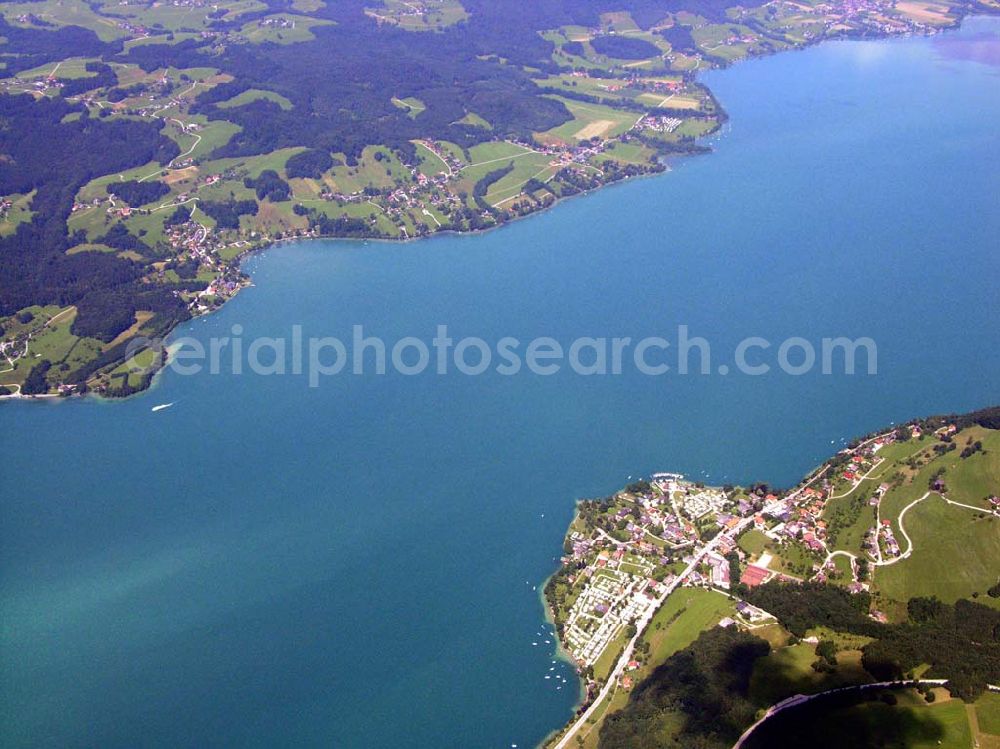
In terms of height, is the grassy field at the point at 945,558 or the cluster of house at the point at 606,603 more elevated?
the grassy field at the point at 945,558

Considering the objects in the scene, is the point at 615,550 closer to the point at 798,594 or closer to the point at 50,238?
the point at 798,594

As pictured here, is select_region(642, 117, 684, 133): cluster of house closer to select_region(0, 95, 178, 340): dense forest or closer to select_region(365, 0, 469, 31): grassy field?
select_region(365, 0, 469, 31): grassy field

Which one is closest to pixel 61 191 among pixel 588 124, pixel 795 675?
pixel 588 124

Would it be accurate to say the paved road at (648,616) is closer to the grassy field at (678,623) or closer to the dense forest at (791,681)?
the grassy field at (678,623)

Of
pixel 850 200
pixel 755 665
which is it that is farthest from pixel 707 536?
pixel 850 200

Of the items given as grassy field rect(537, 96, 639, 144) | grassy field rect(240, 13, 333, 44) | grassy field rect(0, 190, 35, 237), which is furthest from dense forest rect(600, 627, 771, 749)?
grassy field rect(240, 13, 333, 44)

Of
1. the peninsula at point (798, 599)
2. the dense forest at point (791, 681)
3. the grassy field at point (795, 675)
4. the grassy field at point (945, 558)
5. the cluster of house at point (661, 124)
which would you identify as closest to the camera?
the dense forest at point (791, 681)

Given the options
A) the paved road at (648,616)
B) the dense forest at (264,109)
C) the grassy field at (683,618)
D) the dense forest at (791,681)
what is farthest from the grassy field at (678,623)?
the dense forest at (264,109)
